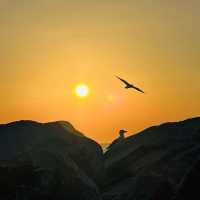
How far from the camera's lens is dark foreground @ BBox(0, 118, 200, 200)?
29703mm

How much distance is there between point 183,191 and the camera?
24.4 m

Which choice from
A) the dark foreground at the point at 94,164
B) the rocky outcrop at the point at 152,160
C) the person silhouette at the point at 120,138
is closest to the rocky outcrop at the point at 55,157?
the dark foreground at the point at 94,164

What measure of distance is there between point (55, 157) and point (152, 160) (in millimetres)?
8559

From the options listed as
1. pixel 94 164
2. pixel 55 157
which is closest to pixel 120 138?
pixel 94 164

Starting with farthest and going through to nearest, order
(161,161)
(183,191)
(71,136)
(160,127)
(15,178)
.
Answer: (160,127), (71,136), (161,161), (15,178), (183,191)

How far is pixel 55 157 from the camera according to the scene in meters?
32.9

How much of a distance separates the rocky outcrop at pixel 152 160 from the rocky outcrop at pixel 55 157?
159 cm

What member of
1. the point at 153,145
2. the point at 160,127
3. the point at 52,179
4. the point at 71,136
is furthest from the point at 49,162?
the point at 160,127

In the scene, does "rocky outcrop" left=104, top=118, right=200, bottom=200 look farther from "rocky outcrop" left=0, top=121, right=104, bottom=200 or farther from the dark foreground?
"rocky outcrop" left=0, top=121, right=104, bottom=200

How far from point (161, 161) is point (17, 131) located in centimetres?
1134

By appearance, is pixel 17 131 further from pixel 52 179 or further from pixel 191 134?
pixel 191 134

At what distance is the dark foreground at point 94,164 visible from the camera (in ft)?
97.5

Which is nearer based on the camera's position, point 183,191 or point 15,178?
point 183,191

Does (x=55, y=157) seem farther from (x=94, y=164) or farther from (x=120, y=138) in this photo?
(x=120, y=138)
